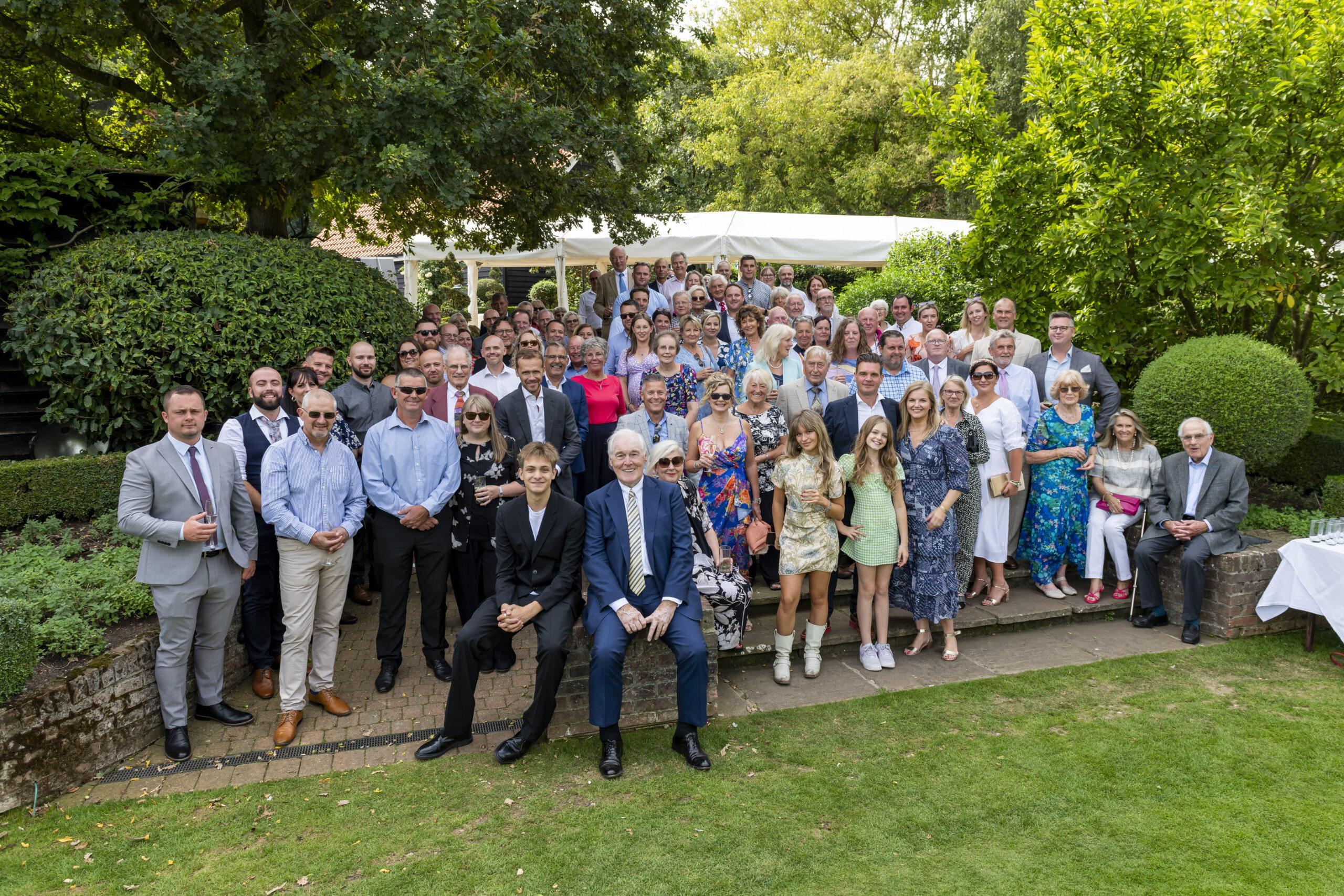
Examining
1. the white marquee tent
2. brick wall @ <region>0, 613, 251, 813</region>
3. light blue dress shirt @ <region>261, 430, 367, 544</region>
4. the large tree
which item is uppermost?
the large tree

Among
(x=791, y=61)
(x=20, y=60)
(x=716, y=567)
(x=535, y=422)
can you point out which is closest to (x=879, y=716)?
(x=716, y=567)

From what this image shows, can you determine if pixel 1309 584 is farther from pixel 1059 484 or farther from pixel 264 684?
pixel 264 684

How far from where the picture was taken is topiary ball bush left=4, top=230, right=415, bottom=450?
6.85 m

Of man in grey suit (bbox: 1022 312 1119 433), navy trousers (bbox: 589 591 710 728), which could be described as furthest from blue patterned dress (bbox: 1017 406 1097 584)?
navy trousers (bbox: 589 591 710 728)

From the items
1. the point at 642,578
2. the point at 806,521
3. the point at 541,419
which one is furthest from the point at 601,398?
the point at 642,578

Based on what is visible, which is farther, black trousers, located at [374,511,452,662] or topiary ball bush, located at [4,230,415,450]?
topiary ball bush, located at [4,230,415,450]

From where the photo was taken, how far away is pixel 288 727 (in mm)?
5160

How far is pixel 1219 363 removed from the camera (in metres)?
7.79

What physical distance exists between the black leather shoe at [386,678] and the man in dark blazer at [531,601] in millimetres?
847

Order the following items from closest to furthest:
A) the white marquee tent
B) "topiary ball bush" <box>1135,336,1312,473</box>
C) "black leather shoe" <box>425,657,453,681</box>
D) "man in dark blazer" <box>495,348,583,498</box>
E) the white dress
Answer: "black leather shoe" <box>425,657,453,681</box>, "man in dark blazer" <box>495,348,583,498</box>, the white dress, "topiary ball bush" <box>1135,336,1312,473</box>, the white marquee tent

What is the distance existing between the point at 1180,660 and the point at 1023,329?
4684mm

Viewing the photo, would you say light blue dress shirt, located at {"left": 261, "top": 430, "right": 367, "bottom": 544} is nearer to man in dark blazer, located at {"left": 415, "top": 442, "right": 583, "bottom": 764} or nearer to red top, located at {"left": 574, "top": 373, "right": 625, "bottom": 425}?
man in dark blazer, located at {"left": 415, "top": 442, "right": 583, "bottom": 764}

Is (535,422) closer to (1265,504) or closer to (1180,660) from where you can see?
(1180,660)

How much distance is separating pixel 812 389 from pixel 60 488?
6.26 metres
